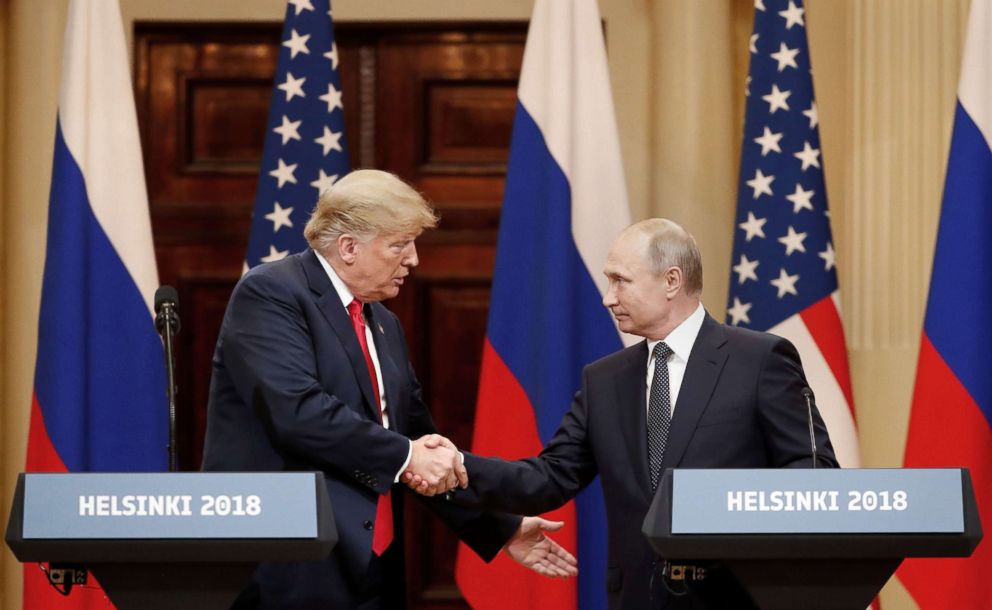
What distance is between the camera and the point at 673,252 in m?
3.33

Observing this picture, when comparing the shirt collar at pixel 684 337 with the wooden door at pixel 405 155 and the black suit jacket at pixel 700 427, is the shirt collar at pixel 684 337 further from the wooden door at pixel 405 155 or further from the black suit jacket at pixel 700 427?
the wooden door at pixel 405 155

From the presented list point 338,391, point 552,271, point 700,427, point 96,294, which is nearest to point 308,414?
point 338,391

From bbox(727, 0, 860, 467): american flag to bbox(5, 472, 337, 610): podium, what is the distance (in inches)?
105

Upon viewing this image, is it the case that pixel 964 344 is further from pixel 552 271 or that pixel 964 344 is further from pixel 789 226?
pixel 552 271

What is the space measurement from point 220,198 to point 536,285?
1639 mm

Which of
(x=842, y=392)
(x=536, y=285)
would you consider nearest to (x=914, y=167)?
(x=842, y=392)

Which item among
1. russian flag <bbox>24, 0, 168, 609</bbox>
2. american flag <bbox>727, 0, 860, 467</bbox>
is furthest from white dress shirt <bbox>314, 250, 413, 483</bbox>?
american flag <bbox>727, 0, 860, 467</bbox>

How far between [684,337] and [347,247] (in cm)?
87

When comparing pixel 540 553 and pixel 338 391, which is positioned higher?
pixel 338 391

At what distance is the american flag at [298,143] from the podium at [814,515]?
2557 millimetres

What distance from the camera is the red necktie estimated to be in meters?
3.27

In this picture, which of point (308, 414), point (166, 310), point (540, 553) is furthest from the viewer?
point (540, 553)

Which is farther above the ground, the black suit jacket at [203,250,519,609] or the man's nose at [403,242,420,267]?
the man's nose at [403,242,420,267]

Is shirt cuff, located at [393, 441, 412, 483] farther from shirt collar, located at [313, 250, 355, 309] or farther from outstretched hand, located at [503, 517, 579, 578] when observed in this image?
outstretched hand, located at [503, 517, 579, 578]
